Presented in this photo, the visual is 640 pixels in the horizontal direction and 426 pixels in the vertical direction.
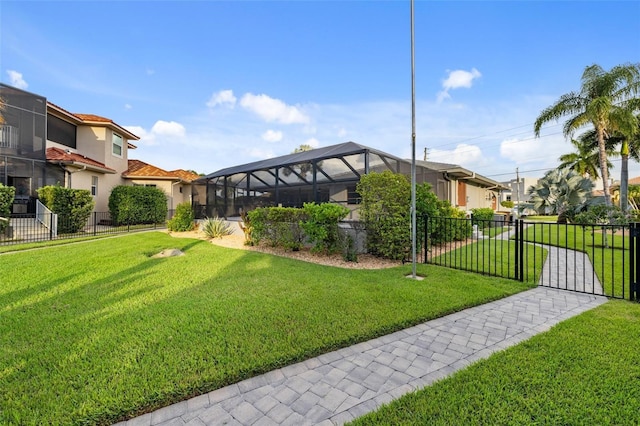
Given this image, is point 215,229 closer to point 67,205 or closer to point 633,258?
point 67,205

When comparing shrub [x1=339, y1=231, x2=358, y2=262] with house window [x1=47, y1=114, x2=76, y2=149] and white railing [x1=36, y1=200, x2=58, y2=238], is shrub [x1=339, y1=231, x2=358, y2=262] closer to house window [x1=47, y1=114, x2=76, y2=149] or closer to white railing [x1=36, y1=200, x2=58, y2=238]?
white railing [x1=36, y1=200, x2=58, y2=238]

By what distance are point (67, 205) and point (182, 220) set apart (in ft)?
14.8

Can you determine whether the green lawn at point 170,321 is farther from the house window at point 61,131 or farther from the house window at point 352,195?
the house window at point 61,131

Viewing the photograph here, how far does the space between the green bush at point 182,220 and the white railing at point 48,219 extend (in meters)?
4.23

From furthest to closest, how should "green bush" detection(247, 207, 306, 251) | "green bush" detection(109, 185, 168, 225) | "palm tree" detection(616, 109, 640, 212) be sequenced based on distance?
1. "green bush" detection(109, 185, 168, 225)
2. "palm tree" detection(616, 109, 640, 212)
3. "green bush" detection(247, 207, 306, 251)

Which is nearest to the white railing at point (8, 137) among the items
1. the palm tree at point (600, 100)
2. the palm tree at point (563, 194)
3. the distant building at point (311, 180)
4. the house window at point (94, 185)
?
the house window at point (94, 185)

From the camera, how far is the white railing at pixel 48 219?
11.3m

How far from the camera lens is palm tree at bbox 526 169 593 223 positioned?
17.7m

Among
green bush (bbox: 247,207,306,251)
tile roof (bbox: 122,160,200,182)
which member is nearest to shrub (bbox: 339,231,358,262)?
green bush (bbox: 247,207,306,251)

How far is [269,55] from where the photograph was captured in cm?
1062

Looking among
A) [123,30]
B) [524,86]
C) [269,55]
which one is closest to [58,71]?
[123,30]

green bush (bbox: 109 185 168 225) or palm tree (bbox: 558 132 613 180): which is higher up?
palm tree (bbox: 558 132 613 180)

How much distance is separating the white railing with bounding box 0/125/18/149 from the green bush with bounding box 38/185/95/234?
2.55 metres

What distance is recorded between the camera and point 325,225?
7.42 m
